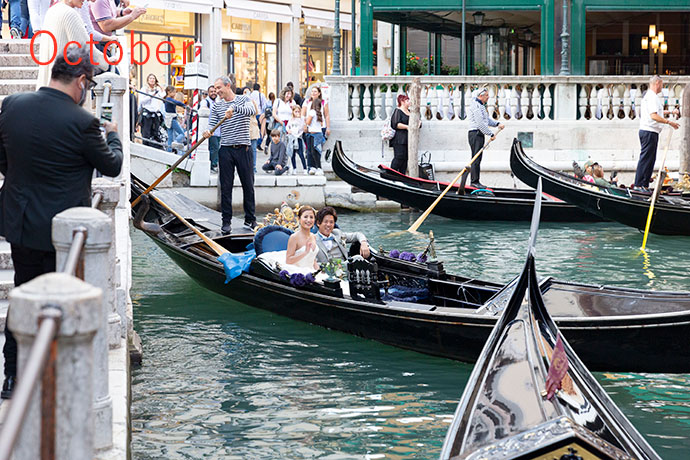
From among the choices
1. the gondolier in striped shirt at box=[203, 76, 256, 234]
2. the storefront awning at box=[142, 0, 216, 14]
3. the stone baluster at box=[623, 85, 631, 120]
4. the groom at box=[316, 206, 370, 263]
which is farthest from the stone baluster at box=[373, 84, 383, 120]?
the storefront awning at box=[142, 0, 216, 14]

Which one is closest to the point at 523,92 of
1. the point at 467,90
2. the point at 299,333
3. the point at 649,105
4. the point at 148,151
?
the point at 467,90

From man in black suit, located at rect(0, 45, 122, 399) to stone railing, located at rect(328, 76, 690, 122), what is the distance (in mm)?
7775

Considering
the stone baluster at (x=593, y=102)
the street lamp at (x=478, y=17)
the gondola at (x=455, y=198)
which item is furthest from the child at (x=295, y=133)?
the street lamp at (x=478, y=17)

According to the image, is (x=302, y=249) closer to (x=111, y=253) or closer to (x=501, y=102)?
(x=111, y=253)

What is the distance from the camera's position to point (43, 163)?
7.98ft

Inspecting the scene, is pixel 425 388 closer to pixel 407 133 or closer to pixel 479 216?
pixel 479 216

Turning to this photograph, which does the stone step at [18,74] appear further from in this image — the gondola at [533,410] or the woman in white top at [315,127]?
the woman in white top at [315,127]

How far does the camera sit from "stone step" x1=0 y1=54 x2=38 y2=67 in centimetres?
551

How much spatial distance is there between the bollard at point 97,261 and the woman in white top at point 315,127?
24.2 feet

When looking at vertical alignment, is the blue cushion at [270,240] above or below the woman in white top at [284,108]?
below

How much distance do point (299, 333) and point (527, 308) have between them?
200 cm

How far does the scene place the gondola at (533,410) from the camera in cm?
204

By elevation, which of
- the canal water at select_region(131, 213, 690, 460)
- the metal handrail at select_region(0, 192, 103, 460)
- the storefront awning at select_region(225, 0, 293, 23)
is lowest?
the canal water at select_region(131, 213, 690, 460)

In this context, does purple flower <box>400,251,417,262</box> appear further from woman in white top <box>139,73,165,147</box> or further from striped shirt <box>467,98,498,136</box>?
woman in white top <box>139,73,165,147</box>
